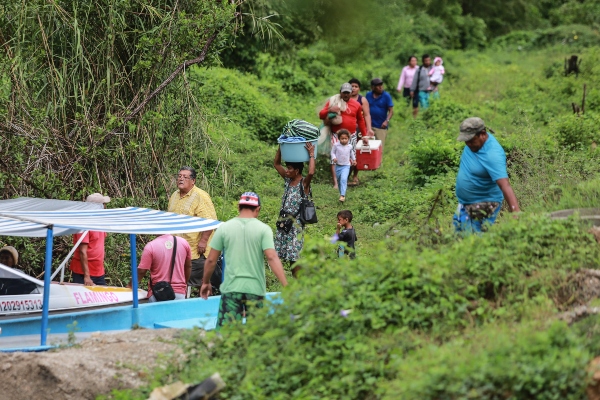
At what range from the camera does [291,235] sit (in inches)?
421

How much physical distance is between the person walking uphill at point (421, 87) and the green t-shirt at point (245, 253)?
1472cm

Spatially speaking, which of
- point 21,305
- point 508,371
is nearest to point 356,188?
point 21,305

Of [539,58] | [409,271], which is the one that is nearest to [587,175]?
[409,271]

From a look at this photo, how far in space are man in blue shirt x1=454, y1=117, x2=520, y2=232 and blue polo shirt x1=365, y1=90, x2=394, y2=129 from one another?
8.73m

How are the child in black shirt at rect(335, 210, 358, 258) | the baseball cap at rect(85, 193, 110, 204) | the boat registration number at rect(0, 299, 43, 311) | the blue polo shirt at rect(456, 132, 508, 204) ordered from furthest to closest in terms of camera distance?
the baseball cap at rect(85, 193, 110, 204), the child in black shirt at rect(335, 210, 358, 258), the boat registration number at rect(0, 299, 43, 311), the blue polo shirt at rect(456, 132, 508, 204)

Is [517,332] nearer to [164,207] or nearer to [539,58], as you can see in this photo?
[164,207]

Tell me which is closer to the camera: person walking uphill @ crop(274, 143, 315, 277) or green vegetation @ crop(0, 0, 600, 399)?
green vegetation @ crop(0, 0, 600, 399)

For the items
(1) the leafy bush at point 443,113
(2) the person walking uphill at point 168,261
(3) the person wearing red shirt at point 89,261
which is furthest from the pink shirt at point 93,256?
(1) the leafy bush at point 443,113

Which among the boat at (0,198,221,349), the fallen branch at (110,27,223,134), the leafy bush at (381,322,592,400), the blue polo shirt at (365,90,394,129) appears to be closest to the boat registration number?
the boat at (0,198,221,349)

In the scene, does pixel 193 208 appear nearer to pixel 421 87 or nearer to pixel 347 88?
pixel 347 88

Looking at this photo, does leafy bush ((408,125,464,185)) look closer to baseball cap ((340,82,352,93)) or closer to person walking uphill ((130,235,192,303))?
baseball cap ((340,82,352,93))

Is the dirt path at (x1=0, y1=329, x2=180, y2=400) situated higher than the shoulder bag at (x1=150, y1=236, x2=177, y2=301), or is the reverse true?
the dirt path at (x1=0, y1=329, x2=180, y2=400)

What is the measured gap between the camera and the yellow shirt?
444 inches

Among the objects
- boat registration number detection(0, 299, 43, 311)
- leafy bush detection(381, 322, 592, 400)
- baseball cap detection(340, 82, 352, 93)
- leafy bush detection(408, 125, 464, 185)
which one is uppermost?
baseball cap detection(340, 82, 352, 93)
